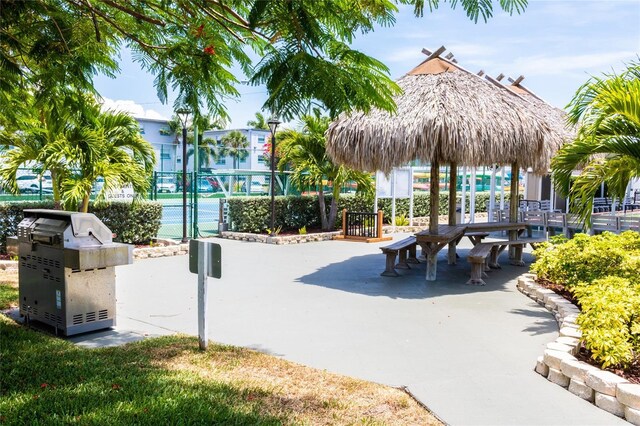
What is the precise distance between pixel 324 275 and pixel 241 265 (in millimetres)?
1986

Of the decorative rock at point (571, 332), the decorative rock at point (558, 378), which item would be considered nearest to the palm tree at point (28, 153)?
the decorative rock at point (571, 332)

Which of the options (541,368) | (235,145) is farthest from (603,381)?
(235,145)

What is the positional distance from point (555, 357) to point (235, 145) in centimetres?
6005

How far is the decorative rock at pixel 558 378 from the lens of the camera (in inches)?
186

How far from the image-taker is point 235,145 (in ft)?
207

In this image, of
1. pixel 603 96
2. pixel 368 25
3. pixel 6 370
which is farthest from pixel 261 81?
pixel 603 96

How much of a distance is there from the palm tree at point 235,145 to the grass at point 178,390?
57.0 m

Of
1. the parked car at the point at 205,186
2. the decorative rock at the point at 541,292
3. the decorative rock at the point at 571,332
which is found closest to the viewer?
the decorative rock at the point at 571,332

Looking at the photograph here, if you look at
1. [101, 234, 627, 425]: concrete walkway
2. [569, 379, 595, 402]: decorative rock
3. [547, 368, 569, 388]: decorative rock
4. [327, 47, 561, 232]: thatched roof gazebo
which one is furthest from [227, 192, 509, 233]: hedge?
[569, 379, 595, 402]: decorative rock

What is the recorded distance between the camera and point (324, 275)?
411 inches

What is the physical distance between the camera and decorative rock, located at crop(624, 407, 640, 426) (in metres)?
4.03

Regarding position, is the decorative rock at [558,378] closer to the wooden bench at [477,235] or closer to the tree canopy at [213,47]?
the tree canopy at [213,47]

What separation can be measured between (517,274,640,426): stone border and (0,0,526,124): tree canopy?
2678 mm

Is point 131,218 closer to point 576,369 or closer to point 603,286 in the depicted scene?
point 603,286
